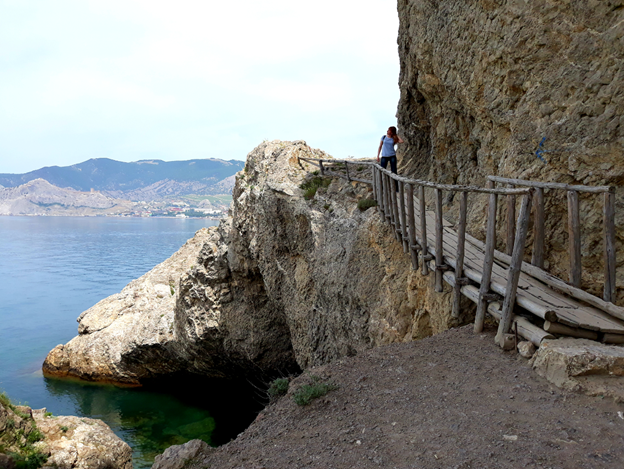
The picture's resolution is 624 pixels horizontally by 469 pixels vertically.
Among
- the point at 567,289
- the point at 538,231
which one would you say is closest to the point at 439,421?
the point at 567,289

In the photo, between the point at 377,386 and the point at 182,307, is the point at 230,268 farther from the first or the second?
the point at 377,386

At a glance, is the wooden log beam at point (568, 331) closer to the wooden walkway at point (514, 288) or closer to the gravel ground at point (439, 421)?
the wooden walkway at point (514, 288)

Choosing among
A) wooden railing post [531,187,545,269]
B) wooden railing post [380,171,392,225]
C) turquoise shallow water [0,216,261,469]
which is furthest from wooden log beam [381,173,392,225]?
turquoise shallow water [0,216,261,469]

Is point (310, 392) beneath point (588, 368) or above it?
beneath

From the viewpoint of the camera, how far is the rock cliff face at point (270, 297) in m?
10.8

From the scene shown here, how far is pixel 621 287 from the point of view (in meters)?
6.96

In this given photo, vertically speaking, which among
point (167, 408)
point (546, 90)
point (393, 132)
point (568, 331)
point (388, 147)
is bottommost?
point (167, 408)

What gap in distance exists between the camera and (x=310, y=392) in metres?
6.34

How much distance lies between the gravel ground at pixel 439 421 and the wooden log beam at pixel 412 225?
7.46ft

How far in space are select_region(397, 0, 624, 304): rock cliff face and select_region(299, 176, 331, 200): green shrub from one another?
16.5 feet

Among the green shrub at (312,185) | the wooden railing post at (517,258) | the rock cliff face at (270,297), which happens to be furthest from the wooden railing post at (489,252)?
the green shrub at (312,185)

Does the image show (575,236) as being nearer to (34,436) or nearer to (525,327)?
(525,327)

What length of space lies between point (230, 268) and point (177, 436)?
8.86 metres

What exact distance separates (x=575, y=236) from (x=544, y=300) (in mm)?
1160
